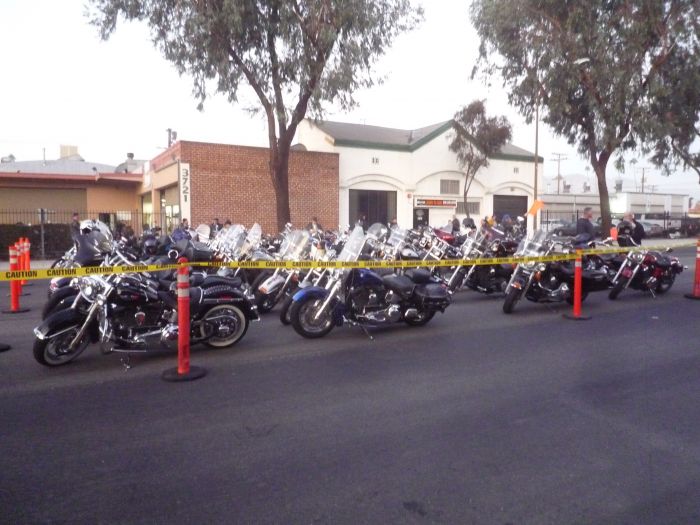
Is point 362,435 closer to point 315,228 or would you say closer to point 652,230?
point 315,228

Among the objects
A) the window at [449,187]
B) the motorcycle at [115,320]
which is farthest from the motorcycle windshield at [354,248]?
the window at [449,187]

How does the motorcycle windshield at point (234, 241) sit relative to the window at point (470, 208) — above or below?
below

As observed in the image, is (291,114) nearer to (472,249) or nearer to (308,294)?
(472,249)

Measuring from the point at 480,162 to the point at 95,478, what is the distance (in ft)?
96.6

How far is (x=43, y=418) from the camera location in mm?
4676

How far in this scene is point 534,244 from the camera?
31.6 ft

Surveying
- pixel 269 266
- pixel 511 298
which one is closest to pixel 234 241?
pixel 269 266

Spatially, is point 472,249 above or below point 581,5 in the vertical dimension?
below

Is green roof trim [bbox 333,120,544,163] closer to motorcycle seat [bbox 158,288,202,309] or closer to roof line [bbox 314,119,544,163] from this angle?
roof line [bbox 314,119,544,163]

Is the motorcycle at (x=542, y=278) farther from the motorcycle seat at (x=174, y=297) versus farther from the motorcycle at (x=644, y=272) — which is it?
the motorcycle seat at (x=174, y=297)

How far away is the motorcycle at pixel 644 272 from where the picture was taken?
1082 cm

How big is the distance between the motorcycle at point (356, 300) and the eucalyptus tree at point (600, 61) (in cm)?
1746

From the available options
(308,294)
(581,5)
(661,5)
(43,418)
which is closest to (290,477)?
(43,418)

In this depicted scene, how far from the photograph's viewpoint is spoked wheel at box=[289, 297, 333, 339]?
7246mm
